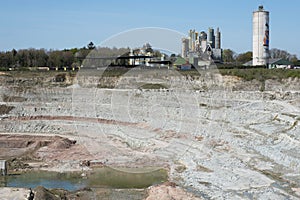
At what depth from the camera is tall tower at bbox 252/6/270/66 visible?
5897 cm

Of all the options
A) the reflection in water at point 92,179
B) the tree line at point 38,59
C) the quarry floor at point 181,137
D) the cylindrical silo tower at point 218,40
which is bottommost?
the reflection in water at point 92,179

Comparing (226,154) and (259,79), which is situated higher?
(259,79)

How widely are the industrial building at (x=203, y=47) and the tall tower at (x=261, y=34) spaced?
6959 millimetres

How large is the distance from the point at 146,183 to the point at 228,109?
771 inches

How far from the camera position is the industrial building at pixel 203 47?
52.1 m

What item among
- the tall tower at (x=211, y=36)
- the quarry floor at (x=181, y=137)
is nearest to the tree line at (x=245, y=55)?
the tall tower at (x=211, y=36)

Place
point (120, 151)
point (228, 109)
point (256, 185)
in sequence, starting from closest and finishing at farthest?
point (256, 185)
point (120, 151)
point (228, 109)

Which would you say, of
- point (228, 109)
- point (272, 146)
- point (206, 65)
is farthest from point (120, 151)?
point (206, 65)

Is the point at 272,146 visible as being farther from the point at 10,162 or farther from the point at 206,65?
the point at 206,65

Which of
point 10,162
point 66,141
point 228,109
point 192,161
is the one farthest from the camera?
point 228,109

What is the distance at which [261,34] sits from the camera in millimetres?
59156

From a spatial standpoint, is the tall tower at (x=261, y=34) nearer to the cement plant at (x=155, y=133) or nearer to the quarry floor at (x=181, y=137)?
the cement plant at (x=155, y=133)

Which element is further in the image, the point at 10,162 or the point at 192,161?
the point at 10,162

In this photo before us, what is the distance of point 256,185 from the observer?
17.6 m
